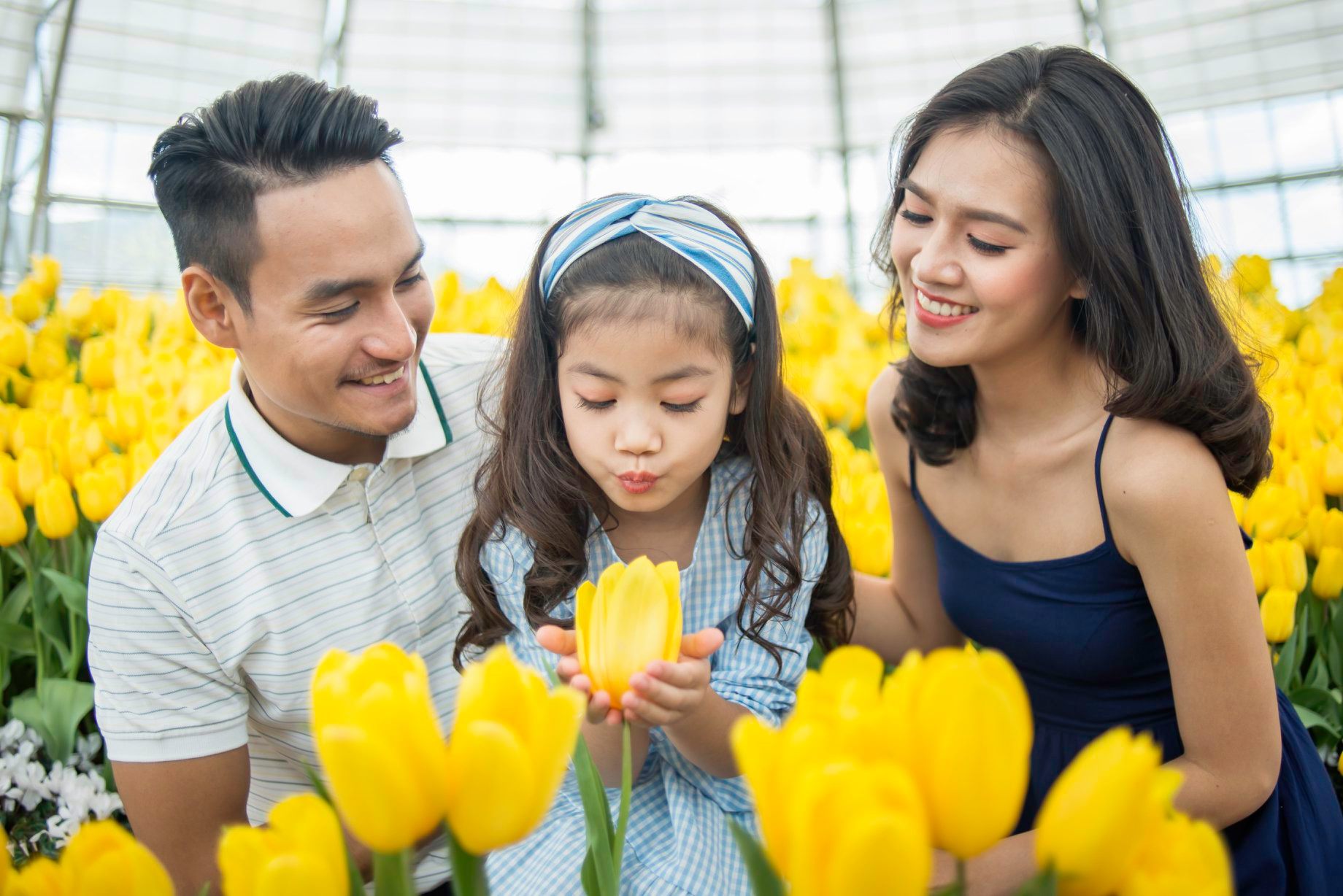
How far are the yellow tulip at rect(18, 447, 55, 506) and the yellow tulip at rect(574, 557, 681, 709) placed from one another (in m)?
1.70

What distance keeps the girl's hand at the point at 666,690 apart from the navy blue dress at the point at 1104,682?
0.90 meters

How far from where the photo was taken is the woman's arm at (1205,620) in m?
1.52

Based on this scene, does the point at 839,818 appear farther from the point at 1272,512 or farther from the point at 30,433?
the point at 30,433

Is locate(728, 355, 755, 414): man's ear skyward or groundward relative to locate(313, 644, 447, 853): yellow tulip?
skyward

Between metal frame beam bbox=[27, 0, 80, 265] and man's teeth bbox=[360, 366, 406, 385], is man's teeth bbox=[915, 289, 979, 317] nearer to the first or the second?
man's teeth bbox=[360, 366, 406, 385]

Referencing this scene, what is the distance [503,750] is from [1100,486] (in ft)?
4.23

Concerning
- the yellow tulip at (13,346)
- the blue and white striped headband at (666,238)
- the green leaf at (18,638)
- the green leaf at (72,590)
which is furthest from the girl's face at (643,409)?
the yellow tulip at (13,346)

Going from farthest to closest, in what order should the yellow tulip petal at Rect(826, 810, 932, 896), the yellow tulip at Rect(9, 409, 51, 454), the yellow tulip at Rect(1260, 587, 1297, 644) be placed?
1. the yellow tulip at Rect(9, 409, 51, 454)
2. the yellow tulip at Rect(1260, 587, 1297, 644)
3. the yellow tulip petal at Rect(826, 810, 932, 896)

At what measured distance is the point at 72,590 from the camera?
2053mm

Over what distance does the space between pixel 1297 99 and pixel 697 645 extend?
1892 cm

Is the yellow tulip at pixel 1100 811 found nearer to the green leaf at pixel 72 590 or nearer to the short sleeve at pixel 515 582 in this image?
the short sleeve at pixel 515 582

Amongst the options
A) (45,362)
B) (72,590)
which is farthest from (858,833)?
(45,362)

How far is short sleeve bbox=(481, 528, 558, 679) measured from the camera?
168 centimetres

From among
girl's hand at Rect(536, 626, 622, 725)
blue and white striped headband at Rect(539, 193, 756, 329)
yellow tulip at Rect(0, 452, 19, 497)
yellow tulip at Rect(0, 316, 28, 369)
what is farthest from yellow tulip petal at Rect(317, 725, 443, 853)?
yellow tulip at Rect(0, 316, 28, 369)
